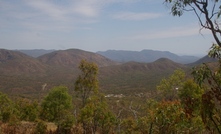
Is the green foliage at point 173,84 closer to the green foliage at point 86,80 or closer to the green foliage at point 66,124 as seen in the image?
the green foliage at point 86,80

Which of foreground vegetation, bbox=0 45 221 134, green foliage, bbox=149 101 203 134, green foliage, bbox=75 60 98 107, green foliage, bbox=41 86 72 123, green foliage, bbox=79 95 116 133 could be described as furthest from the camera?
green foliage, bbox=41 86 72 123

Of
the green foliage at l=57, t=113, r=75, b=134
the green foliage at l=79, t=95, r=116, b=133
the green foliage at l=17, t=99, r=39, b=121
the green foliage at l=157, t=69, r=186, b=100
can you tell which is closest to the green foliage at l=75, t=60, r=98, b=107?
the green foliage at l=57, t=113, r=75, b=134

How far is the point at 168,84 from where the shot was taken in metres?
26.3

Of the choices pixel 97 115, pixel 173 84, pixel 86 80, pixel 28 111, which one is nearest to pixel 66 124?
pixel 97 115

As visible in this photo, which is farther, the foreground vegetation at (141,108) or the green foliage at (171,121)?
the green foliage at (171,121)

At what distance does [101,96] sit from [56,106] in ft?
56.5

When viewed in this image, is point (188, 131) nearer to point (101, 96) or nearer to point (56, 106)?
point (101, 96)

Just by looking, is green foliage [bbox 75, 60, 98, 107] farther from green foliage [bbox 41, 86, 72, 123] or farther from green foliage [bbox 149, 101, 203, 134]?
green foliage [bbox 149, 101, 203, 134]

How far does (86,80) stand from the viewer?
24594mm

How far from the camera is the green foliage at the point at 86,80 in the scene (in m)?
24.5

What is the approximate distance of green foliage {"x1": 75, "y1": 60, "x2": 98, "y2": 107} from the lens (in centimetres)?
2450

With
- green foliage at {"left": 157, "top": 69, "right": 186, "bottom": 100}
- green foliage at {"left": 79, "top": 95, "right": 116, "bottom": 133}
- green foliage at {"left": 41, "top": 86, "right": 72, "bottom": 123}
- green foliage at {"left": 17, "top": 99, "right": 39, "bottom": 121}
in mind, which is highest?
green foliage at {"left": 157, "top": 69, "right": 186, "bottom": 100}

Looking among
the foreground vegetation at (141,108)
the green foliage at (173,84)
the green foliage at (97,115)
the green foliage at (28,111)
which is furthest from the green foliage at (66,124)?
the green foliage at (28,111)

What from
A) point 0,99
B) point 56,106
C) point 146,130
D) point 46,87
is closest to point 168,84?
point 146,130
